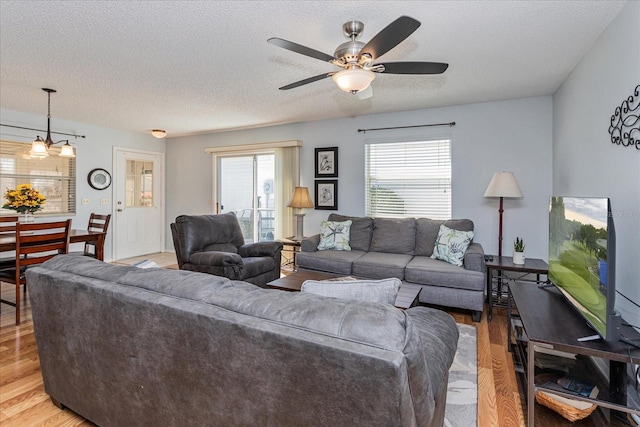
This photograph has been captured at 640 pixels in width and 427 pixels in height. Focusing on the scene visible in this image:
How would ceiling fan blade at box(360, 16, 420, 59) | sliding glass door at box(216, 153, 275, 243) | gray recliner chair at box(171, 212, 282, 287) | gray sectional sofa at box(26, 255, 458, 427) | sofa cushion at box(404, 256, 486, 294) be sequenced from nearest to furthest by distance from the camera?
gray sectional sofa at box(26, 255, 458, 427) → ceiling fan blade at box(360, 16, 420, 59) → sofa cushion at box(404, 256, 486, 294) → gray recliner chair at box(171, 212, 282, 287) → sliding glass door at box(216, 153, 275, 243)

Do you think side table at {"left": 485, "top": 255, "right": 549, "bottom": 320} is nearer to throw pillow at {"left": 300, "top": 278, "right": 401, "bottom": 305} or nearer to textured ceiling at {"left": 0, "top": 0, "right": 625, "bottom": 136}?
textured ceiling at {"left": 0, "top": 0, "right": 625, "bottom": 136}

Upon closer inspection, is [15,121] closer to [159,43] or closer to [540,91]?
[159,43]

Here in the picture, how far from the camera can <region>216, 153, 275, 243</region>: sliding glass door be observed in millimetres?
5723

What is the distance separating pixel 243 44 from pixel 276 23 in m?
0.43

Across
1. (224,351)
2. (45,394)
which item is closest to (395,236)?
(224,351)

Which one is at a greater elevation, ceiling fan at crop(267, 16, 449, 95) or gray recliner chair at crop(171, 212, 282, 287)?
ceiling fan at crop(267, 16, 449, 95)

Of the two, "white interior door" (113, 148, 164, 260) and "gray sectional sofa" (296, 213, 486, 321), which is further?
"white interior door" (113, 148, 164, 260)

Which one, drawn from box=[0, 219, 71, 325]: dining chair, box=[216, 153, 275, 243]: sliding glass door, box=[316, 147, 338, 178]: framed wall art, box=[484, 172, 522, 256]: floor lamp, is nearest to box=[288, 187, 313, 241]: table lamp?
box=[316, 147, 338, 178]: framed wall art

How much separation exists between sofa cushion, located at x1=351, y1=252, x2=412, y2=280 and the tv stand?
148 centimetres

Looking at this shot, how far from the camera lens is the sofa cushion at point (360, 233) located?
4301mm

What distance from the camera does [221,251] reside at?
13.0ft

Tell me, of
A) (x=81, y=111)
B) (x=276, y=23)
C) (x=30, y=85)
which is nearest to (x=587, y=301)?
(x=276, y=23)

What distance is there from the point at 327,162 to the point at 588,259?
369cm

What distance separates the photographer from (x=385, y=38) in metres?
1.79
